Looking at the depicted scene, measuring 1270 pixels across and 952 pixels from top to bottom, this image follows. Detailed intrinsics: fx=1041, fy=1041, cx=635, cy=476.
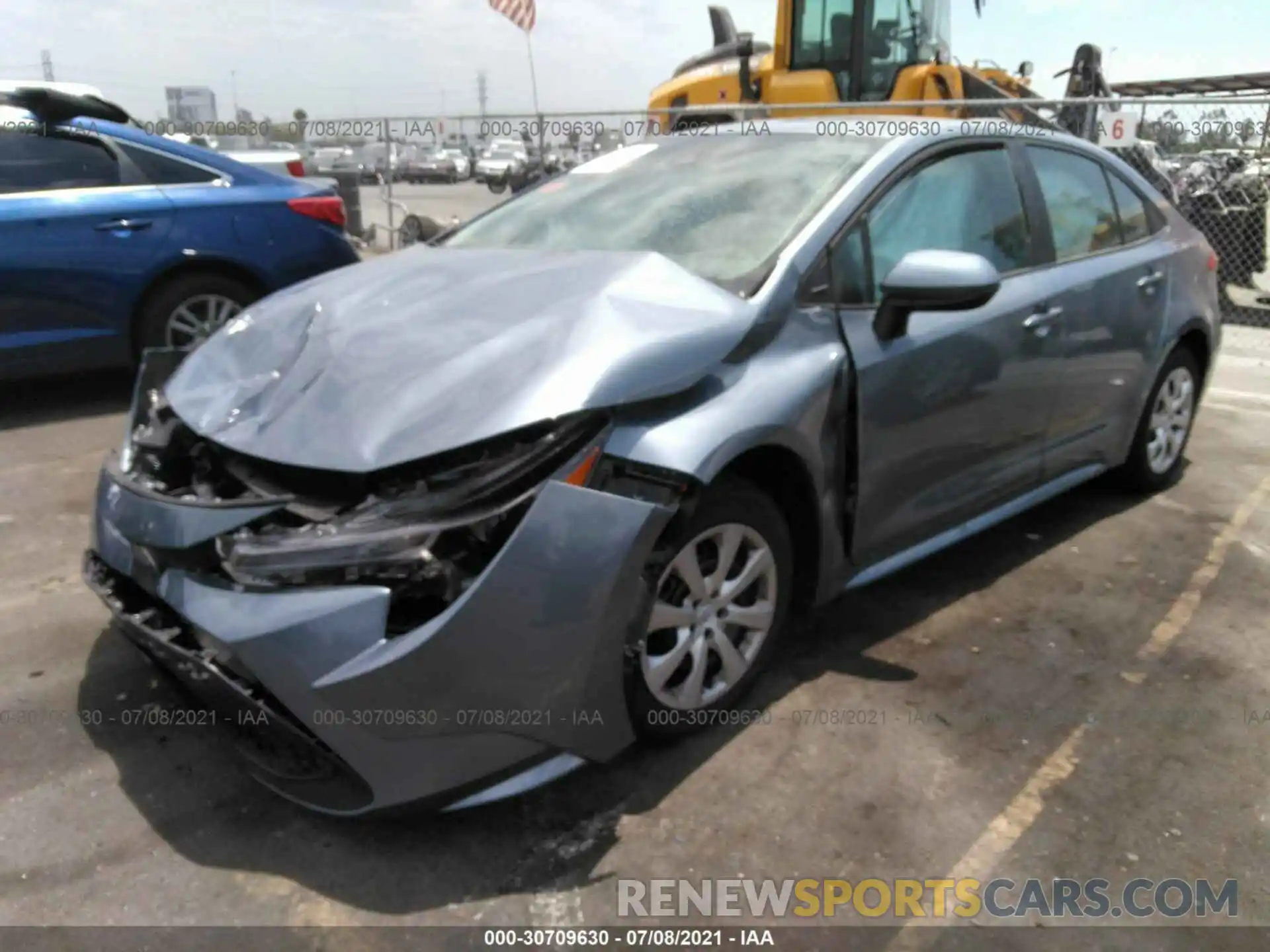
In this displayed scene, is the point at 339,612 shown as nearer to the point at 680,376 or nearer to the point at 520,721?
the point at 520,721

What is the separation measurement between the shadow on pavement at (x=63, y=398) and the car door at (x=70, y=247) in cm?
39

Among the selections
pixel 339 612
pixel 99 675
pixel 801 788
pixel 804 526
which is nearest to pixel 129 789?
pixel 99 675

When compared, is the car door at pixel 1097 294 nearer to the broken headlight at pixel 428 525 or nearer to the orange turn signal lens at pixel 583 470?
the orange turn signal lens at pixel 583 470

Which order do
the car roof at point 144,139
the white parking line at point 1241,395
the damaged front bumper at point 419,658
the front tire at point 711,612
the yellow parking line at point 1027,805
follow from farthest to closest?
the white parking line at point 1241,395 < the car roof at point 144,139 < the front tire at point 711,612 < the yellow parking line at point 1027,805 < the damaged front bumper at point 419,658

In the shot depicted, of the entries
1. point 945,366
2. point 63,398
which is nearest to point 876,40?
point 63,398

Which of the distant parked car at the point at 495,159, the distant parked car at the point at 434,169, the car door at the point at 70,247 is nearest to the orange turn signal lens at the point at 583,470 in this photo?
the car door at the point at 70,247

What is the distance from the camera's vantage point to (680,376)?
99.7 inches

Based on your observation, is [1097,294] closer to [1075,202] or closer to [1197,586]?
[1075,202]

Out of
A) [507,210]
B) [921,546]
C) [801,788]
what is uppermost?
[507,210]

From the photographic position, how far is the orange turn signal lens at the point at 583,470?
230 cm

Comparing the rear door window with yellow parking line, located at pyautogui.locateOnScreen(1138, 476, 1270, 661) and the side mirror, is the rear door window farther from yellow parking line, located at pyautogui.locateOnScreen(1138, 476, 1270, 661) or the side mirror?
the side mirror

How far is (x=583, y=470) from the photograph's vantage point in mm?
2316

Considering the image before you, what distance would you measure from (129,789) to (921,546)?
243 centimetres

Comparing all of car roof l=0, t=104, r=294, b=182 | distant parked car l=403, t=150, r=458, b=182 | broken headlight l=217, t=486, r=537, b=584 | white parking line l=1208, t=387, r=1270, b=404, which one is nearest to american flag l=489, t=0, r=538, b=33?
car roof l=0, t=104, r=294, b=182
